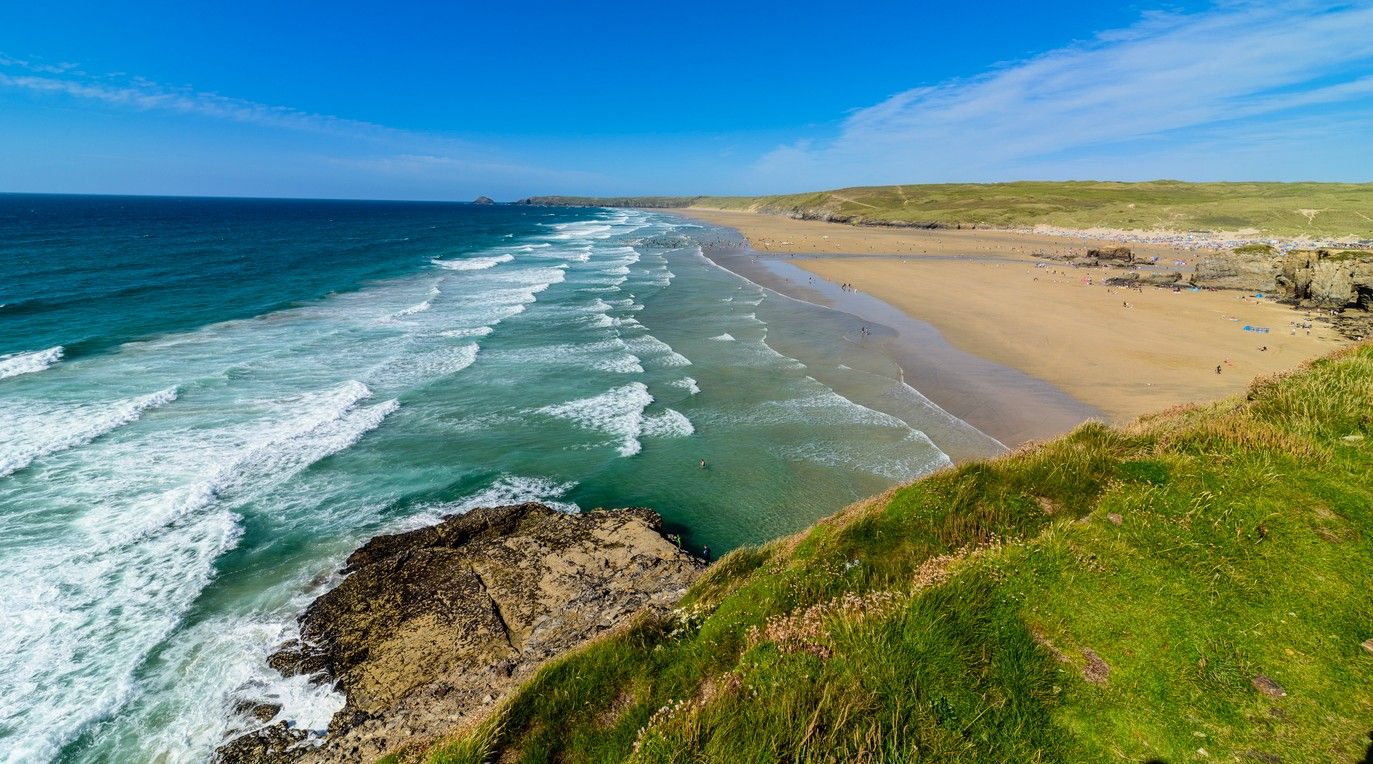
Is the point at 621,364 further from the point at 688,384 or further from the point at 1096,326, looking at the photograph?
the point at 1096,326

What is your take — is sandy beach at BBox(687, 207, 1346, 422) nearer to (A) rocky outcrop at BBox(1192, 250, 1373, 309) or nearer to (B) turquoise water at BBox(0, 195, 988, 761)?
(A) rocky outcrop at BBox(1192, 250, 1373, 309)

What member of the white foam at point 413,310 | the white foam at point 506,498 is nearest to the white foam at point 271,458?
the white foam at point 506,498

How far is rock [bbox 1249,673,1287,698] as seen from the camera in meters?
5.22

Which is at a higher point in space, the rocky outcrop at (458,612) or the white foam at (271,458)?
the white foam at (271,458)

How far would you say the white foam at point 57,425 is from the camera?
53.4 feet

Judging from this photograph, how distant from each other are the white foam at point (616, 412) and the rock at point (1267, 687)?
45.7ft

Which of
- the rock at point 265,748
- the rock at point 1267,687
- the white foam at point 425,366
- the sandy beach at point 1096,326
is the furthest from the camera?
the white foam at point 425,366

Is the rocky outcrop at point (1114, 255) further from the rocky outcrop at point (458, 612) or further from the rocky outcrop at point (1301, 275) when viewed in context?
the rocky outcrop at point (458, 612)

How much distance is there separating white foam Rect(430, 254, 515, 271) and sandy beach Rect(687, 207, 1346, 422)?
32.5 meters

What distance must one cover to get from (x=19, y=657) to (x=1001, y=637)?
1501cm

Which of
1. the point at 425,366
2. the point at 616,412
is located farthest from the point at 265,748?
the point at 425,366

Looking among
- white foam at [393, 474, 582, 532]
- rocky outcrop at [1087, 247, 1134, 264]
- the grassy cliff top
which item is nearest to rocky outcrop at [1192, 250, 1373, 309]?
rocky outcrop at [1087, 247, 1134, 264]

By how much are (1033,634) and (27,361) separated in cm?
3627

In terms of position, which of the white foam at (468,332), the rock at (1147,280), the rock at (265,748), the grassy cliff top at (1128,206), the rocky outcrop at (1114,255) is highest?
the grassy cliff top at (1128,206)
